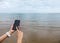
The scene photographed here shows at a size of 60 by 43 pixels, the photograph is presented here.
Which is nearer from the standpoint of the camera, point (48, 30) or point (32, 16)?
point (48, 30)

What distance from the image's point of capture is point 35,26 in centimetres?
487

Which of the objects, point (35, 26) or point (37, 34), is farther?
point (35, 26)

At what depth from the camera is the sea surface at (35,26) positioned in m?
4.51

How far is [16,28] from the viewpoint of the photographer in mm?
1525

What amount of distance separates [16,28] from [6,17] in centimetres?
371

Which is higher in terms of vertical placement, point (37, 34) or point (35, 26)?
point (35, 26)

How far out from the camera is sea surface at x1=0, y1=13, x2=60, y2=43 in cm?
451

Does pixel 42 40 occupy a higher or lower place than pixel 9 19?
lower
